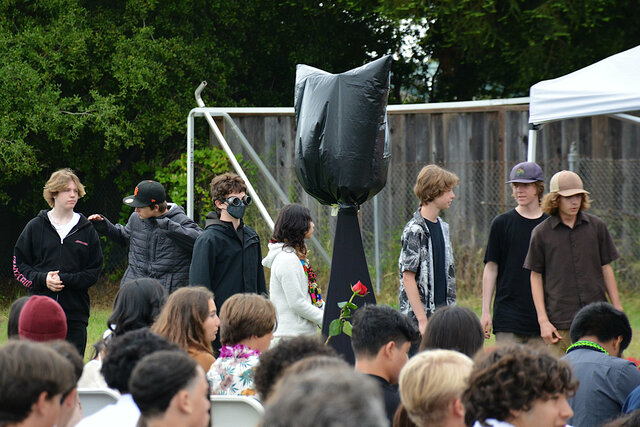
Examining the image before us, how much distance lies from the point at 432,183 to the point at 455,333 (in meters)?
2.02

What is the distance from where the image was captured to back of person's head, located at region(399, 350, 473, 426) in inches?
108

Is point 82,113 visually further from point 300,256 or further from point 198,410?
point 198,410

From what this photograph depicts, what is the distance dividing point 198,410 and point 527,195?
3929 millimetres

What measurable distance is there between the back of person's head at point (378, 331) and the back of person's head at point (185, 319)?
2.93 ft

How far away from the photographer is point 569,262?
5.62m

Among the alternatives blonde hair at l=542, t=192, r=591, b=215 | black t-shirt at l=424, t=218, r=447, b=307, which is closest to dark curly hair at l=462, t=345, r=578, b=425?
black t-shirt at l=424, t=218, r=447, b=307

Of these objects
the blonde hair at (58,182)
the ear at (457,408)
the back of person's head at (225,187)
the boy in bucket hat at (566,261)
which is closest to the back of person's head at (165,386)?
the ear at (457,408)

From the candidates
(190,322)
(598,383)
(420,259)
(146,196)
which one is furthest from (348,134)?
(146,196)

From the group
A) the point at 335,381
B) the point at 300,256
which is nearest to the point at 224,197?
the point at 300,256

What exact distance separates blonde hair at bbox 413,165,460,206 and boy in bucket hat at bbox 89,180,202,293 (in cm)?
195

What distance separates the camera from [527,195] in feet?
19.4

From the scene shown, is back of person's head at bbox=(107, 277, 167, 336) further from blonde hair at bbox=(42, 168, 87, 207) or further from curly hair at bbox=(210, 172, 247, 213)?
blonde hair at bbox=(42, 168, 87, 207)

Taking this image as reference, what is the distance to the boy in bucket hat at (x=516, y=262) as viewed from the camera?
585 cm

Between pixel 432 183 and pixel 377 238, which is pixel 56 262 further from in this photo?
pixel 377 238
